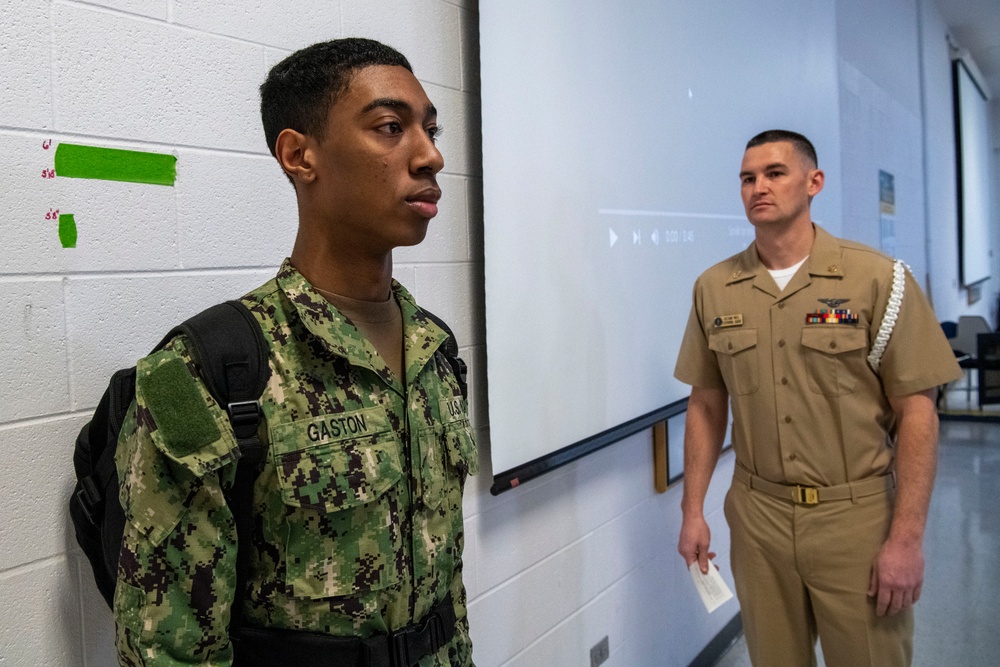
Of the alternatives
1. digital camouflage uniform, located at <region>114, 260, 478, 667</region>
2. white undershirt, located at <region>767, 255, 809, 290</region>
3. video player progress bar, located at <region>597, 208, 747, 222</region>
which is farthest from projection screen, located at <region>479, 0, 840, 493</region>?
digital camouflage uniform, located at <region>114, 260, 478, 667</region>

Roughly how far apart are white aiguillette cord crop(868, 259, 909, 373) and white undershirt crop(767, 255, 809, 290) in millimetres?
222

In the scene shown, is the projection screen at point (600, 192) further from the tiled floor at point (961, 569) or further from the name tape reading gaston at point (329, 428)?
the tiled floor at point (961, 569)

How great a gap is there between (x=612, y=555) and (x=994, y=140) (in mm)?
11229

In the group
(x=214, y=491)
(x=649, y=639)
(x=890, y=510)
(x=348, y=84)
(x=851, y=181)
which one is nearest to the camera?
(x=214, y=491)

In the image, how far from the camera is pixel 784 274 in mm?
1936

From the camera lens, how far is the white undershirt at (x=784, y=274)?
1923mm

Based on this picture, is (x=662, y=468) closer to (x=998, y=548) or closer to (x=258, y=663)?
(x=258, y=663)

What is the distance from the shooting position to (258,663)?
0.92m

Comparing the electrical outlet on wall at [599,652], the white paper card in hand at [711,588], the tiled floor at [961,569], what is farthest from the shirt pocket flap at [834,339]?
the tiled floor at [961,569]

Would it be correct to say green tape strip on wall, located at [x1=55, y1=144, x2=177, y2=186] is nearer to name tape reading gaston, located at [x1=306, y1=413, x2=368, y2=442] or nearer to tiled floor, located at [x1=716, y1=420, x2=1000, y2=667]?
name tape reading gaston, located at [x1=306, y1=413, x2=368, y2=442]

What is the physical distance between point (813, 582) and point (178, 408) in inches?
61.8

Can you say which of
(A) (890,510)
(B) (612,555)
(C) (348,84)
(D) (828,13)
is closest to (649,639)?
(B) (612,555)

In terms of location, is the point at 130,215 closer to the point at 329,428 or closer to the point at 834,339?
the point at 329,428

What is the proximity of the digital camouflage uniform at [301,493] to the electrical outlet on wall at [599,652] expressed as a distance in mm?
1128
